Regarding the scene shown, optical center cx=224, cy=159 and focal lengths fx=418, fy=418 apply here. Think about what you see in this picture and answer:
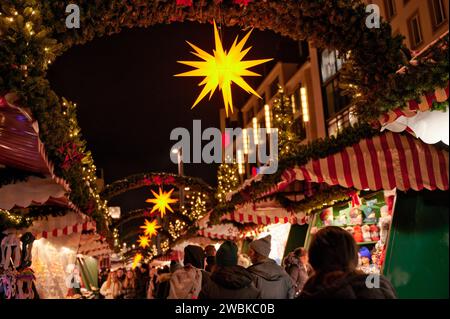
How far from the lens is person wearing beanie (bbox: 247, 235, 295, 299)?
436 centimetres

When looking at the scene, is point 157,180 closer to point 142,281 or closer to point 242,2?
point 142,281

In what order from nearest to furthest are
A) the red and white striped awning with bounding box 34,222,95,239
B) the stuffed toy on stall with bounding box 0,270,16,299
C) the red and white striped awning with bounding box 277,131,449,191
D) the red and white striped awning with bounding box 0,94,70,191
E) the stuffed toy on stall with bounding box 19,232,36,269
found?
the red and white striped awning with bounding box 0,94,70,191, the red and white striped awning with bounding box 277,131,449,191, the stuffed toy on stall with bounding box 0,270,16,299, the stuffed toy on stall with bounding box 19,232,36,269, the red and white striped awning with bounding box 34,222,95,239

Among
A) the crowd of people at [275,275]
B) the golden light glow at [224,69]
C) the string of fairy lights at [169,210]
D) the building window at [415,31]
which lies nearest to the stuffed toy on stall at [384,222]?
the crowd of people at [275,275]

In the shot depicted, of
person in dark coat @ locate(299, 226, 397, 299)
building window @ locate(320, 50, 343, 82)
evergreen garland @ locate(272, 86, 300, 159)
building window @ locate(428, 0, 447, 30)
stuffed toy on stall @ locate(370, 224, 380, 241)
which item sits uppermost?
building window @ locate(320, 50, 343, 82)

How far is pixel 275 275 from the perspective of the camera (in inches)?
176

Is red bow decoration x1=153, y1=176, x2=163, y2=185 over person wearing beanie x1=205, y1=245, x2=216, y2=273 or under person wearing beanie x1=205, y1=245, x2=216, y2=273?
over

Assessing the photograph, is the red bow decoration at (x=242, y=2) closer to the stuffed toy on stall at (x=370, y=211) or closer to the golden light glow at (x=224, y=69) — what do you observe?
the golden light glow at (x=224, y=69)

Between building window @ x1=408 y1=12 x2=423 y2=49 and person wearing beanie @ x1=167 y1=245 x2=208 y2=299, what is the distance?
17336 mm

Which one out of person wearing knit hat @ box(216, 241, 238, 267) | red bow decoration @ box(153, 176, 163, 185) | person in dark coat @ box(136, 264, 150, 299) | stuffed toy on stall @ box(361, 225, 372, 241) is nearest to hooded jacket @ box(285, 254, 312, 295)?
stuffed toy on stall @ box(361, 225, 372, 241)

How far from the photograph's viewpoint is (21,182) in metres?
5.80

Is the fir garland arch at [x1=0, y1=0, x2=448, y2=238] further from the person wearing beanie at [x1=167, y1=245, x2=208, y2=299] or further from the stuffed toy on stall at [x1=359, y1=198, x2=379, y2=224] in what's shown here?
the stuffed toy on stall at [x1=359, y1=198, x2=379, y2=224]

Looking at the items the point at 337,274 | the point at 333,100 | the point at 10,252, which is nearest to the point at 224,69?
the point at 337,274

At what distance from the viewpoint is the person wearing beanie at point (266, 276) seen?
4359 millimetres

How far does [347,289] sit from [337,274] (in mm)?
99
